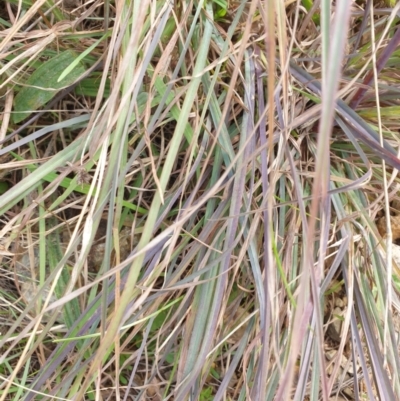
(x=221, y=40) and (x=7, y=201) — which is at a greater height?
(x=221, y=40)

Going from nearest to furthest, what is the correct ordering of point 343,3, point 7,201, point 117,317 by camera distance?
point 343,3 → point 117,317 → point 7,201

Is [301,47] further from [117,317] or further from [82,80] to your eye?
[117,317]

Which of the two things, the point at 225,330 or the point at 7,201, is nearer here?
the point at 7,201

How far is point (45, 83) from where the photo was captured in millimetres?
732

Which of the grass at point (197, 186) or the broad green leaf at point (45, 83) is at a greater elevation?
the broad green leaf at point (45, 83)

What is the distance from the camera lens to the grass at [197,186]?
646mm

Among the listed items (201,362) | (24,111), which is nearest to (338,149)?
(201,362)

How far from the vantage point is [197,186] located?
68cm

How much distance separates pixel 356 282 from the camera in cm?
75

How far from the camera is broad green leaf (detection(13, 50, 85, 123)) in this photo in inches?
28.6

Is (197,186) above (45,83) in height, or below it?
below

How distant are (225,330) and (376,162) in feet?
1.31

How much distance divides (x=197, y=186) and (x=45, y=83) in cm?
31

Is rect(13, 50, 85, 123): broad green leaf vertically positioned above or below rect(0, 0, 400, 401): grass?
above
